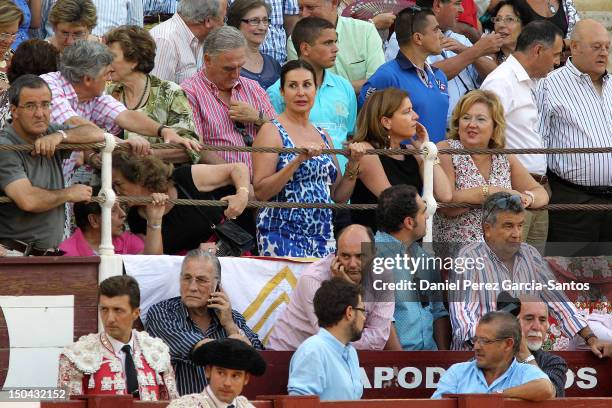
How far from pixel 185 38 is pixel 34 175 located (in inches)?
101

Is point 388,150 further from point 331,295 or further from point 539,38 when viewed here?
point 539,38

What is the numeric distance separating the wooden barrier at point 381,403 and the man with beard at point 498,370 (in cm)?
8

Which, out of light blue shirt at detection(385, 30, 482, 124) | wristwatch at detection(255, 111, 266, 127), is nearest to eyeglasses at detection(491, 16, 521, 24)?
light blue shirt at detection(385, 30, 482, 124)

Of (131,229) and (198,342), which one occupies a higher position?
(131,229)

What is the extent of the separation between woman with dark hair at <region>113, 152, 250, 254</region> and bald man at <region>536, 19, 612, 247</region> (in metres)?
2.29

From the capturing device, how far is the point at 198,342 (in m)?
8.87

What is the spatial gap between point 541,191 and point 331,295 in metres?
2.04

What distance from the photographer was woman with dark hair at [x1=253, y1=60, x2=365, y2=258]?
32.5 feet

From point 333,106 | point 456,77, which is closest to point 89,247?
point 333,106

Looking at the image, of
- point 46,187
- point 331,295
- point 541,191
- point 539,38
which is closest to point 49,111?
point 46,187

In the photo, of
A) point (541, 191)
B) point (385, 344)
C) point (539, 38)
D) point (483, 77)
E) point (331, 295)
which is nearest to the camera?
point (331, 295)

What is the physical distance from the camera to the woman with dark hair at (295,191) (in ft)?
32.5

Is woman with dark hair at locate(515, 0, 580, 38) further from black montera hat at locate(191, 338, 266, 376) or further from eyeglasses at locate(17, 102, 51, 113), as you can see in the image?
black montera hat at locate(191, 338, 266, 376)

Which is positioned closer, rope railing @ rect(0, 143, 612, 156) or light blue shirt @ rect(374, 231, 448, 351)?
rope railing @ rect(0, 143, 612, 156)
